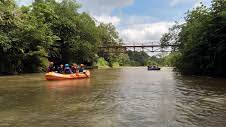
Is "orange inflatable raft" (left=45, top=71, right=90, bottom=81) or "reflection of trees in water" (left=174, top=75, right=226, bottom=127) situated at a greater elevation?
"orange inflatable raft" (left=45, top=71, right=90, bottom=81)

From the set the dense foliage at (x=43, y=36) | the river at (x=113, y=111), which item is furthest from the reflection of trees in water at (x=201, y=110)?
the dense foliage at (x=43, y=36)

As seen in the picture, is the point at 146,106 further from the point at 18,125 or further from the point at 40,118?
the point at 18,125

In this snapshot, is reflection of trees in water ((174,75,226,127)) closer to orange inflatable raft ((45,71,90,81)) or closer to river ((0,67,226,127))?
river ((0,67,226,127))

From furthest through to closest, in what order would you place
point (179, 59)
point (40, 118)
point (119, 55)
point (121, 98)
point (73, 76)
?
point (119, 55) → point (179, 59) → point (73, 76) → point (121, 98) → point (40, 118)

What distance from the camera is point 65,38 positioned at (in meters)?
58.1

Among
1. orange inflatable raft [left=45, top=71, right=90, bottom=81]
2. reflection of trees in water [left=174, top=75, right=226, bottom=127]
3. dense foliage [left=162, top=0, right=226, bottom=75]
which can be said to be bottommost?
reflection of trees in water [left=174, top=75, right=226, bottom=127]

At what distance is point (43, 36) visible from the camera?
45.5 metres

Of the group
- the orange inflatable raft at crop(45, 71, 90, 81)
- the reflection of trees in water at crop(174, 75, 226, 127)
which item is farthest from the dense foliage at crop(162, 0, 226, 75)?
the reflection of trees in water at crop(174, 75, 226, 127)

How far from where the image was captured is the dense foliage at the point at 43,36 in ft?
132

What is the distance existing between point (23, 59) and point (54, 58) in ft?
45.5

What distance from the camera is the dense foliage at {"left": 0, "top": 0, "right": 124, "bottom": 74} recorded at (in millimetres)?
40269

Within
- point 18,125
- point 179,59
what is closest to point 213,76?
point 179,59

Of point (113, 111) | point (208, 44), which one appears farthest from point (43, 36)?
point (113, 111)

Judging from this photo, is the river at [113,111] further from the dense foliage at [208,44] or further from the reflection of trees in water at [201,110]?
the dense foliage at [208,44]
